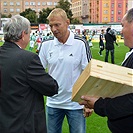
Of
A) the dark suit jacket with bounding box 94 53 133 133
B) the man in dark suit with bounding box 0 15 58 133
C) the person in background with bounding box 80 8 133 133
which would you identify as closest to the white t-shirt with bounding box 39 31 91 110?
the man in dark suit with bounding box 0 15 58 133

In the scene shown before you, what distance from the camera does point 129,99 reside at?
7.97 ft

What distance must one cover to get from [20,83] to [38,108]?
0.32 m

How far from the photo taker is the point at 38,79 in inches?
115

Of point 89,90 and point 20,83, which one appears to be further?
point 20,83

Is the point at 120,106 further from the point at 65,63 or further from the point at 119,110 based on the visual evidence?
the point at 65,63

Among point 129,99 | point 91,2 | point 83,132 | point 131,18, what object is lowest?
point 83,132

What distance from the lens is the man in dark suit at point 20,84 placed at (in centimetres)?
293

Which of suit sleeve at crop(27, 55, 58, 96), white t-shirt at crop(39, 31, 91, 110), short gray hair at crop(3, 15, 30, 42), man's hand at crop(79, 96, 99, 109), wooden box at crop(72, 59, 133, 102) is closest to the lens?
wooden box at crop(72, 59, 133, 102)

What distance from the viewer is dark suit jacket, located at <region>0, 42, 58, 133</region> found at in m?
2.93

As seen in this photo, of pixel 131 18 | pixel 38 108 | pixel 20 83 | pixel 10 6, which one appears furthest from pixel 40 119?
pixel 10 6

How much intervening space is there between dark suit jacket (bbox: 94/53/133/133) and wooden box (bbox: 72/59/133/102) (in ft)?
0.20

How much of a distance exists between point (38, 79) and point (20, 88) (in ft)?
0.60

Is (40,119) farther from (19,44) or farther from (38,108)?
Result: (19,44)

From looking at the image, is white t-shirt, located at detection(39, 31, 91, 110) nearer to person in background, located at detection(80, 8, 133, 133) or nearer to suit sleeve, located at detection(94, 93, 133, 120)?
person in background, located at detection(80, 8, 133, 133)
